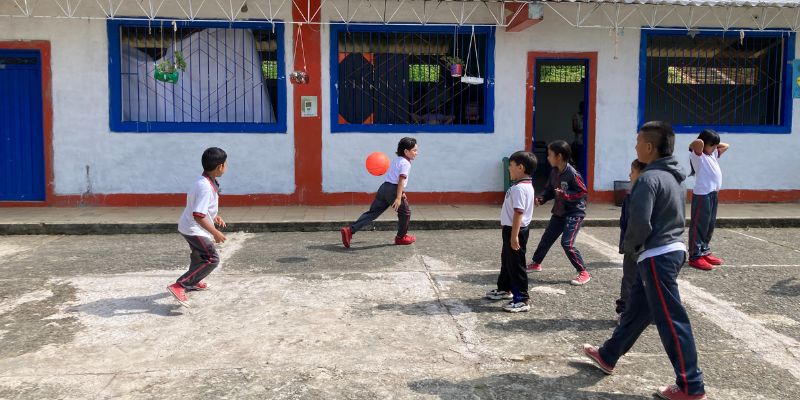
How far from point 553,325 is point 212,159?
286 cm

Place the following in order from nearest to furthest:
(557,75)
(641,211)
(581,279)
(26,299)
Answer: (641,211)
(26,299)
(581,279)
(557,75)

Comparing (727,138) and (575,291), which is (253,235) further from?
(727,138)

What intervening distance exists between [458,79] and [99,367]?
8.58 m

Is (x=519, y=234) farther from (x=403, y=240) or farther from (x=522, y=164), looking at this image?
(x=403, y=240)

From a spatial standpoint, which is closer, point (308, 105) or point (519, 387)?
point (519, 387)

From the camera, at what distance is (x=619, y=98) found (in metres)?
11.5

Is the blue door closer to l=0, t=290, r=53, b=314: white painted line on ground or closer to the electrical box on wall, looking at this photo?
the electrical box on wall

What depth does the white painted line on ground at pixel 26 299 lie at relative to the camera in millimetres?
5191

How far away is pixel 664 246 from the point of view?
350cm

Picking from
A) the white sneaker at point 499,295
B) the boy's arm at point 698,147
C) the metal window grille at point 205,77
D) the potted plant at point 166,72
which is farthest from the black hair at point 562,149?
the potted plant at point 166,72

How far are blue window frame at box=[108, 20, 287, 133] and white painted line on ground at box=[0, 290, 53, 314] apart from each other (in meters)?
5.59

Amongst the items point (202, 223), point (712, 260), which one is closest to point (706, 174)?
point (712, 260)

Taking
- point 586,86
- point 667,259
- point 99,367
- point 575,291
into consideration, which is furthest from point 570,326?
point 586,86

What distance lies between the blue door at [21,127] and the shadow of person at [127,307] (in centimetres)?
654
